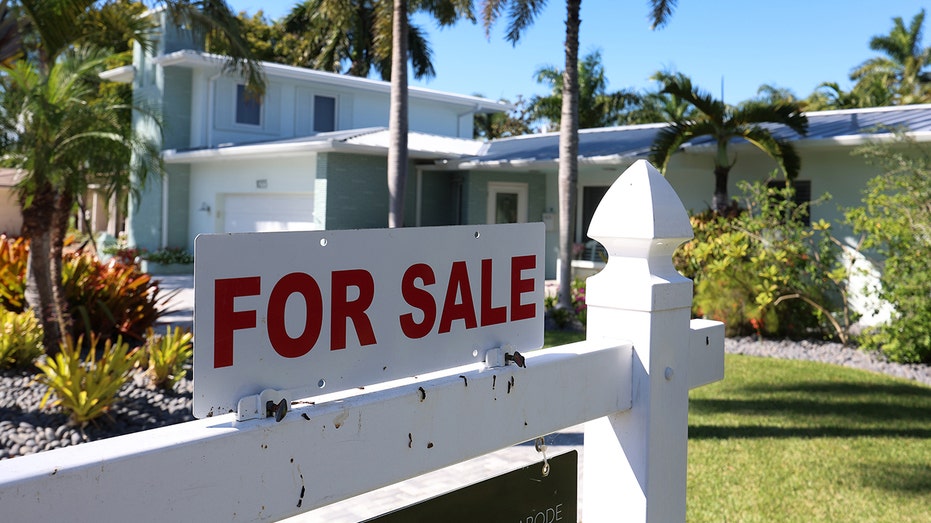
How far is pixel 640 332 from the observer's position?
1.83m

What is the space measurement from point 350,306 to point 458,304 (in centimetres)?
26

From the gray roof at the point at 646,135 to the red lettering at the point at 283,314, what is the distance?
1359 cm

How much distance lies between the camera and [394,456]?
136 centimetres

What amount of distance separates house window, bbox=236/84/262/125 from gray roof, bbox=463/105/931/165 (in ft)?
22.1

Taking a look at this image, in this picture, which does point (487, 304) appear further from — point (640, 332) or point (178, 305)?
point (178, 305)

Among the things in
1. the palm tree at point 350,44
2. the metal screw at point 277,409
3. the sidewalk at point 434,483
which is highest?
the palm tree at point 350,44

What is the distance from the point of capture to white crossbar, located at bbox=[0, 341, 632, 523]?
3.28 ft

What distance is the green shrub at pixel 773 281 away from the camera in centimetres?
1208

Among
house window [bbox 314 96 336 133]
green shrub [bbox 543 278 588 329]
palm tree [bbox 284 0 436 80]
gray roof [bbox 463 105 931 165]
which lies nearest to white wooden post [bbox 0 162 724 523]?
green shrub [bbox 543 278 588 329]

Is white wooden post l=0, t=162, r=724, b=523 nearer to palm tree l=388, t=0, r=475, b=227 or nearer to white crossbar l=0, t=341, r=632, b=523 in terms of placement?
white crossbar l=0, t=341, r=632, b=523

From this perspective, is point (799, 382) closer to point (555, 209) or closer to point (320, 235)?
point (320, 235)

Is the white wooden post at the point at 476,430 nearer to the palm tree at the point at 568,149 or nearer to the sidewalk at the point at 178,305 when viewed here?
the sidewalk at the point at 178,305

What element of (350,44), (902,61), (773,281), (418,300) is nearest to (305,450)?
(418,300)

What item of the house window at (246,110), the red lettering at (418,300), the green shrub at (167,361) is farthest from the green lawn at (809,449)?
the house window at (246,110)
